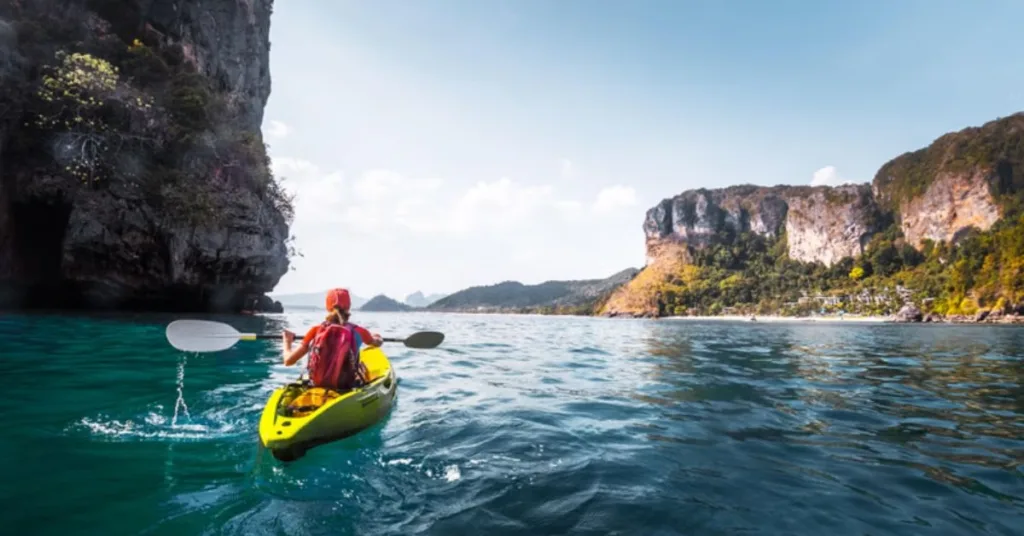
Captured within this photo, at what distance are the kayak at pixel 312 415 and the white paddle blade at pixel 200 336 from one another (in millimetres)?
2998

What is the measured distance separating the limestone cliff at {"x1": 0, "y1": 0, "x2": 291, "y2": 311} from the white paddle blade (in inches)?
975

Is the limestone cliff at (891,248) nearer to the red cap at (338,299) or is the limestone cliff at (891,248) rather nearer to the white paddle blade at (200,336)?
the red cap at (338,299)

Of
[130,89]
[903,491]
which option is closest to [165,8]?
[130,89]

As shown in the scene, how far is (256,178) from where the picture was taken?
35.2 metres

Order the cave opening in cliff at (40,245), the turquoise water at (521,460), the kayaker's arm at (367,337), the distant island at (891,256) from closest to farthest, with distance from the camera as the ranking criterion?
the turquoise water at (521,460), the kayaker's arm at (367,337), the cave opening in cliff at (40,245), the distant island at (891,256)

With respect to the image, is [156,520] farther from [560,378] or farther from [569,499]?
[560,378]

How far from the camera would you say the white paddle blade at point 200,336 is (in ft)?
27.7

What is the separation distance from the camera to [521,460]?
237 inches

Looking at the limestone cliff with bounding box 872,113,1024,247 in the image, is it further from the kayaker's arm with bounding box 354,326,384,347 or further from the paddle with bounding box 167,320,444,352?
the paddle with bounding box 167,320,444,352

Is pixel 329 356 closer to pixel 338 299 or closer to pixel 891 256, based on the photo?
Result: pixel 338 299

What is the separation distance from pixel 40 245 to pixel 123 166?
9875 mm

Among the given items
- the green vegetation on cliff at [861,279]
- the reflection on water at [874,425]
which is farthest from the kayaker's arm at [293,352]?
the green vegetation on cliff at [861,279]

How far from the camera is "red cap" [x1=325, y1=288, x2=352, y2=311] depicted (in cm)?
706

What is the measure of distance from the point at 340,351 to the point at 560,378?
761 cm
